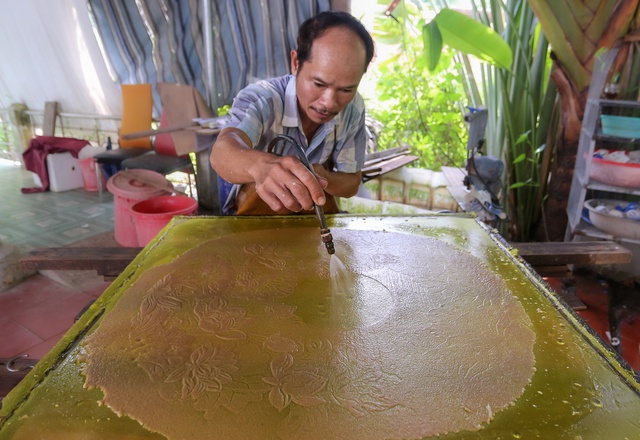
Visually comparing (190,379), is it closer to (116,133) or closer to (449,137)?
(449,137)

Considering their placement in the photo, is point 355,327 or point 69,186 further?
point 69,186

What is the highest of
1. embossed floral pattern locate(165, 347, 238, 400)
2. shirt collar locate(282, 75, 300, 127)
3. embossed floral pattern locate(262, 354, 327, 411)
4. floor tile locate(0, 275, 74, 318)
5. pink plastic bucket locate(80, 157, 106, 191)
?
shirt collar locate(282, 75, 300, 127)

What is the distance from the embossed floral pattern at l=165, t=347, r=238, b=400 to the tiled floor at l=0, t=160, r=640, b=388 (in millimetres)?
1782

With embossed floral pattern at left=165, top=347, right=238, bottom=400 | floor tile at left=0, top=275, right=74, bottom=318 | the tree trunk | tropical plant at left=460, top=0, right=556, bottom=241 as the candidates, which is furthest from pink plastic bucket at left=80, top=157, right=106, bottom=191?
the tree trunk

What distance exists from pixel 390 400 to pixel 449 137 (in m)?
4.36

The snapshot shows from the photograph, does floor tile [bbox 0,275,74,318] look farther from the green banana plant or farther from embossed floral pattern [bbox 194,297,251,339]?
the green banana plant

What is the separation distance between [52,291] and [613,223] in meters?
3.78

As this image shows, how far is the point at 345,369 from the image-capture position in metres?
0.99

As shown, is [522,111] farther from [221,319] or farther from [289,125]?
[221,319]

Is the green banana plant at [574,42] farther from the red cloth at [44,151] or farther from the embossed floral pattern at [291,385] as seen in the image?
the red cloth at [44,151]

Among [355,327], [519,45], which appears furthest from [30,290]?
[519,45]

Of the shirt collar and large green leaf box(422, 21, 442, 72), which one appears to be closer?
the shirt collar

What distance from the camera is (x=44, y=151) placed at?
192 inches

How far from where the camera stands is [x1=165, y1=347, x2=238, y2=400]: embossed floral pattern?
3.02 feet
